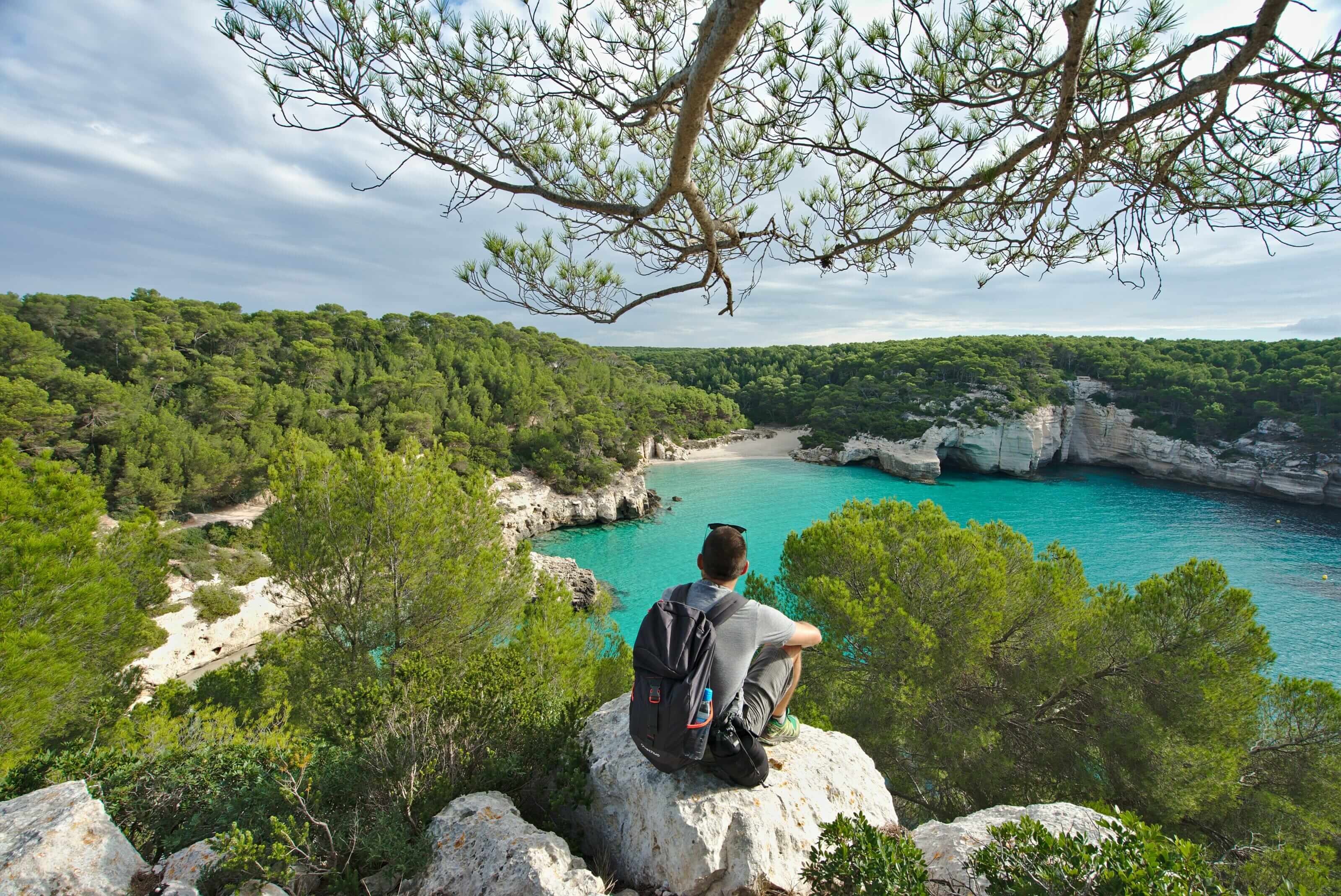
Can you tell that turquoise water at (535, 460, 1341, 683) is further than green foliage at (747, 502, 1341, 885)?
Yes

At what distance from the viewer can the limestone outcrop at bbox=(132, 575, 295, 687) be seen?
33.0 feet

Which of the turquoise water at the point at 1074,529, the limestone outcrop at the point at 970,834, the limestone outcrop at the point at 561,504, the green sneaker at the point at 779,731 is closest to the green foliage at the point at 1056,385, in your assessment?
the turquoise water at the point at 1074,529

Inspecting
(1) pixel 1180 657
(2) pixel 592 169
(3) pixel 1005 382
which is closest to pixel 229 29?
(2) pixel 592 169

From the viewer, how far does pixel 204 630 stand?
427 inches

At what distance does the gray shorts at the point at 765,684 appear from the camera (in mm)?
2262

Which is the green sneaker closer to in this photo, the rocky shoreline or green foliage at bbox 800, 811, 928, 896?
green foliage at bbox 800, 811, 928, 896

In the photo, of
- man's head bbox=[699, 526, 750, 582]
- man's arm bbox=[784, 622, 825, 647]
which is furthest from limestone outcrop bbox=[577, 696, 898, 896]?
man's head bbox=[699, 526, 750, 582]

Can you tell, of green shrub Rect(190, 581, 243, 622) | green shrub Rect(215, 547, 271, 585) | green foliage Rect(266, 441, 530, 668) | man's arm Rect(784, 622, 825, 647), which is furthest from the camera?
green shrub Rect(215, 547, 271, 585)

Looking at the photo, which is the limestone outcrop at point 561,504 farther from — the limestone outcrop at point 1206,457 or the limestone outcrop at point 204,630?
the limestone outcrop at point 1206,457

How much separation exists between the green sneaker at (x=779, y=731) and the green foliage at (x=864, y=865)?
65cm

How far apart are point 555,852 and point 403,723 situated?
1.11 m

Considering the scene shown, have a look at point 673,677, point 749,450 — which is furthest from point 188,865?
point 749,450

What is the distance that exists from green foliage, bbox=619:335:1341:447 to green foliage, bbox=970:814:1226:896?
35.2 meters

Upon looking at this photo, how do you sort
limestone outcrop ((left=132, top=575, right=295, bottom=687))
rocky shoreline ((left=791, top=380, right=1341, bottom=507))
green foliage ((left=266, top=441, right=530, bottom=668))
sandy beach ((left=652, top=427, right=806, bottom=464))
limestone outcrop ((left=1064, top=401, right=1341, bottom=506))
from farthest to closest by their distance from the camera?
sandy beach ((left=652, top=427, right=806, bottom=464)), rocky shoreline ((left=791, top=380, right=1341, bottom=507)), limestone outcrop ((left=1064, top=401, right=1341, bottom=506)), limestone outcrop ((left=132, top=575, right=295, bottom=687)), green foliage ((left=266, top=441, right=530, bottom=668))
